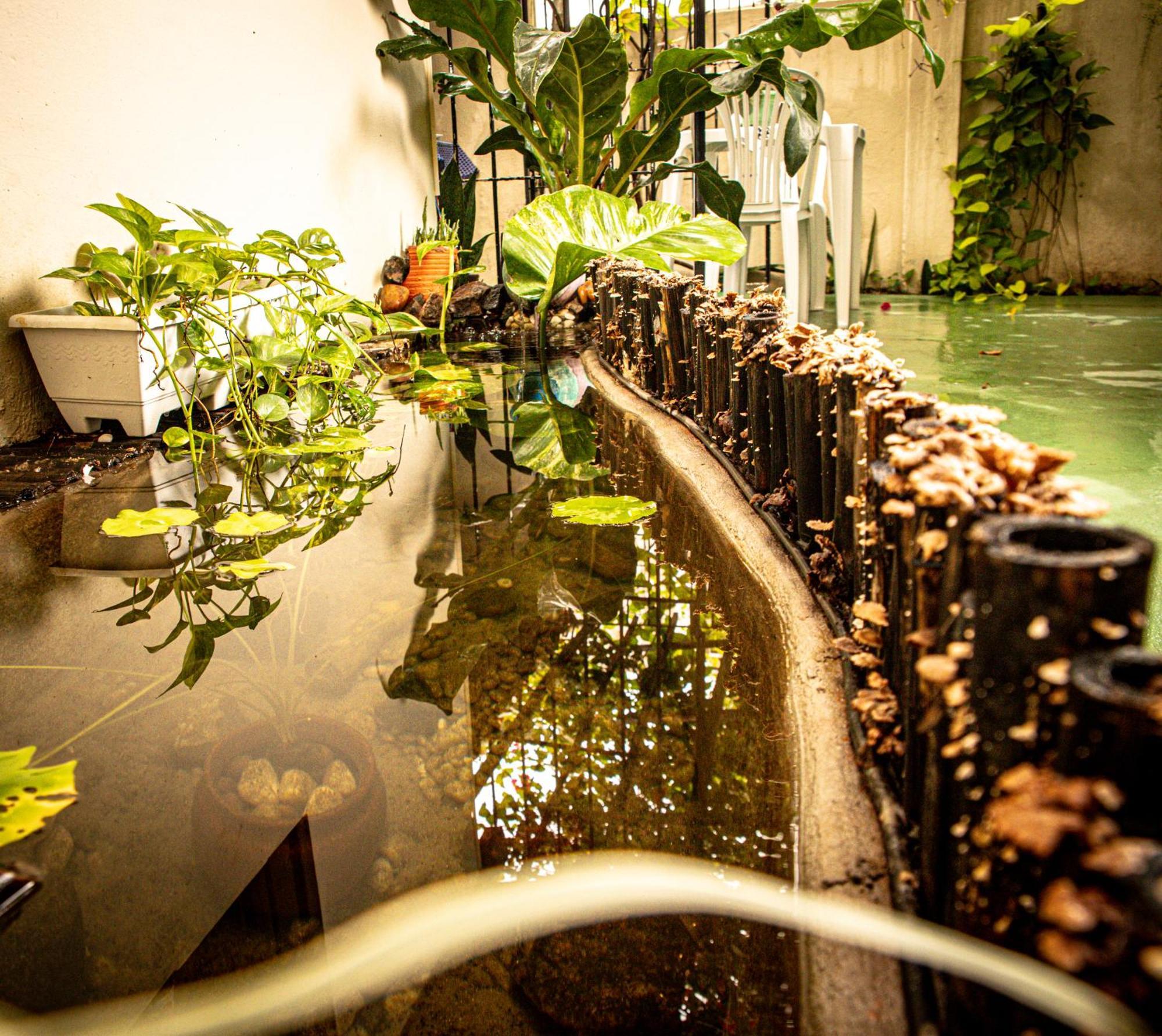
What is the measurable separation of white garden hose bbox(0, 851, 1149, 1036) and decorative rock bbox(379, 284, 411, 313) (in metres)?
4.33

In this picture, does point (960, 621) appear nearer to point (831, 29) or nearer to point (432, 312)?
point (831, 29)

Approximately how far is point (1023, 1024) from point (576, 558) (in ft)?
3.71

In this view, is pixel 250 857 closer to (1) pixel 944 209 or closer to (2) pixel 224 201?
(2) pixel 224 201

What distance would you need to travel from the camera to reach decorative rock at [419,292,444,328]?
4.72m

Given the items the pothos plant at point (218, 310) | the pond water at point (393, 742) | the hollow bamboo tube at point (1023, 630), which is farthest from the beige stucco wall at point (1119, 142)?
the hollow bamboo tube at point (1023, 630)

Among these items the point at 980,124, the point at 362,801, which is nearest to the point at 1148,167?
the point at 980,124

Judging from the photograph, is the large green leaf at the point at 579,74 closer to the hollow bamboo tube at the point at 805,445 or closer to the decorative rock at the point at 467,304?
the decorative rock at the point at 467,304

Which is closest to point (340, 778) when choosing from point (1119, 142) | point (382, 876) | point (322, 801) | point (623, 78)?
point (322, 801)

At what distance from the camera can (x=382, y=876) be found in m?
0.86

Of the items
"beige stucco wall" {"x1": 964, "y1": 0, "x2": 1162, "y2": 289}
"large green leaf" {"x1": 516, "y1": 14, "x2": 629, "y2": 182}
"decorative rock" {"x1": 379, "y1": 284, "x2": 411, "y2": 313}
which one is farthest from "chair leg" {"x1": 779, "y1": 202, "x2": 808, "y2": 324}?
"beige stucco wall" {"x1": 964, "y1": 0, "x2": 1162, "y2": 289}

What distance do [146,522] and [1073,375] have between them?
281 cm

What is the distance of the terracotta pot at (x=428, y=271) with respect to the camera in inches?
193

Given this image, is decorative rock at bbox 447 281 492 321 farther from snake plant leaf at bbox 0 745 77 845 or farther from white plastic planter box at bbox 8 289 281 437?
snake plant leaf at bbox 0 745 77 845

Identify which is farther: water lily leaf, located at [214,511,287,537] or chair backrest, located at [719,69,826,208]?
chair backrest, located at [719,69,826,208]
